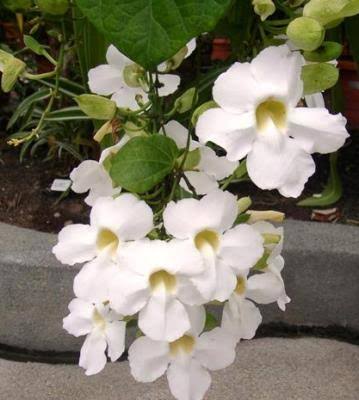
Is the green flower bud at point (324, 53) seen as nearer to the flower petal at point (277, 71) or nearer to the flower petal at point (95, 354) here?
the flower petal at point (277, 71)

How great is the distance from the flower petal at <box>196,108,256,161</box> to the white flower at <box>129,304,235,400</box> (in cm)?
16

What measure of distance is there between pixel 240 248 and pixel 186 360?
0.11m

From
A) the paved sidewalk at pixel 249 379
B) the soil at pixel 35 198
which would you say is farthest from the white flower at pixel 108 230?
the soil at pixel 35 198

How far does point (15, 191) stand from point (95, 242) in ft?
3.56

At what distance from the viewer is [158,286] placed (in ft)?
1.54

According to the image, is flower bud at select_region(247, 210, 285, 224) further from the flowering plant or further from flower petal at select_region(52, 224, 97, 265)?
flower petal at select_region(52, 224, 97, 265)

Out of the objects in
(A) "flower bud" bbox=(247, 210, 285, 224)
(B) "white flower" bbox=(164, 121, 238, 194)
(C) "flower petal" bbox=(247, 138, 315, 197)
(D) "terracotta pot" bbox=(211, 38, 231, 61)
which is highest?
(C) "flower petal" bbox=(247, 138, 315, 197)

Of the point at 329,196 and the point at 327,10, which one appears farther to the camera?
the point at 329,196

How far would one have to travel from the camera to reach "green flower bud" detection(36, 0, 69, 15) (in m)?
0.53

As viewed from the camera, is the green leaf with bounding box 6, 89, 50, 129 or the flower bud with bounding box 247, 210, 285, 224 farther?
the green leaf with bounding box 6, 89, 50, 129

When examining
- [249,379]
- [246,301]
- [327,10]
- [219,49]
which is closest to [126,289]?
[246,301]

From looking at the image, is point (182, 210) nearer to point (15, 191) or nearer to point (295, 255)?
point (295, 255)

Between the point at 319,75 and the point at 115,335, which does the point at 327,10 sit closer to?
the point at 319,75

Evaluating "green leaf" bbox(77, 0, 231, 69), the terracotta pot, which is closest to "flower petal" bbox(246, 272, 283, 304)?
"green leaf" bbox(77, 0, 231, 69)
